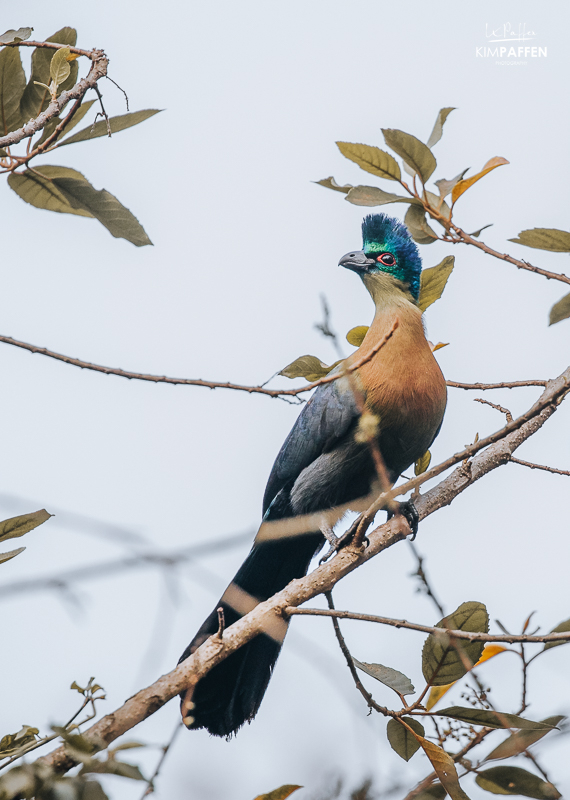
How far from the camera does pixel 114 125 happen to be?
2604mm

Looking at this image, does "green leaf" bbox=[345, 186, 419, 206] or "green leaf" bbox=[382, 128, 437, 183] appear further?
"green leaf" bbox=[345, 186, 419, 206]

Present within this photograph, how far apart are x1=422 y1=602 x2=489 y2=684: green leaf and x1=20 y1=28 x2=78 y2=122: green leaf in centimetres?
214

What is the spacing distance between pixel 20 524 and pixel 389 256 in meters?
2.66

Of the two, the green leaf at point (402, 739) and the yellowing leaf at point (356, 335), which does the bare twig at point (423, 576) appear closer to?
the green leaf at point (402, 739)

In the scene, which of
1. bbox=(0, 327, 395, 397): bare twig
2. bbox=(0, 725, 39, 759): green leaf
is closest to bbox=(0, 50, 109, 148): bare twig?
bbox=(0, 327, 395, 397): bare twig

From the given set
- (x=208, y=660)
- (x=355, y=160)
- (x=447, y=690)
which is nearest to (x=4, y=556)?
(x=208, y=660)

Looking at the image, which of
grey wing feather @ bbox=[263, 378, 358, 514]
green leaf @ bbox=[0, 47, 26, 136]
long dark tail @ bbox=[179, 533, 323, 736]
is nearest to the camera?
green leaf @ bbox=[0, 47, 26, 136]

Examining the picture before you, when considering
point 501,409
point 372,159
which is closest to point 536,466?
point 501,409

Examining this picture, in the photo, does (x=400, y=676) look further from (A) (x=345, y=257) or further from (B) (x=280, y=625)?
(A) (x=345, y=257)

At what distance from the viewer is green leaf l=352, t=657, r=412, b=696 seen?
2.44 meters

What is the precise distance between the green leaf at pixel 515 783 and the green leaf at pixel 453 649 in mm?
286

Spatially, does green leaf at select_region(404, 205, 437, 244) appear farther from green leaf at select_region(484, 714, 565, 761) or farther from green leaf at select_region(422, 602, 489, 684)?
green leaf at select_region(484, 714, 565, 761)

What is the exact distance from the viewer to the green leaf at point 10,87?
98.2 inches

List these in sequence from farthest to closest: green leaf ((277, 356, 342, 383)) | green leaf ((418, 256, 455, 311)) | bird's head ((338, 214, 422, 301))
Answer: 1. bird's head ((338, 214, 422, 301))
2. green leaf ((418, 256, 455, 311))
3. green leaf ((277, 356, 342, 383))
